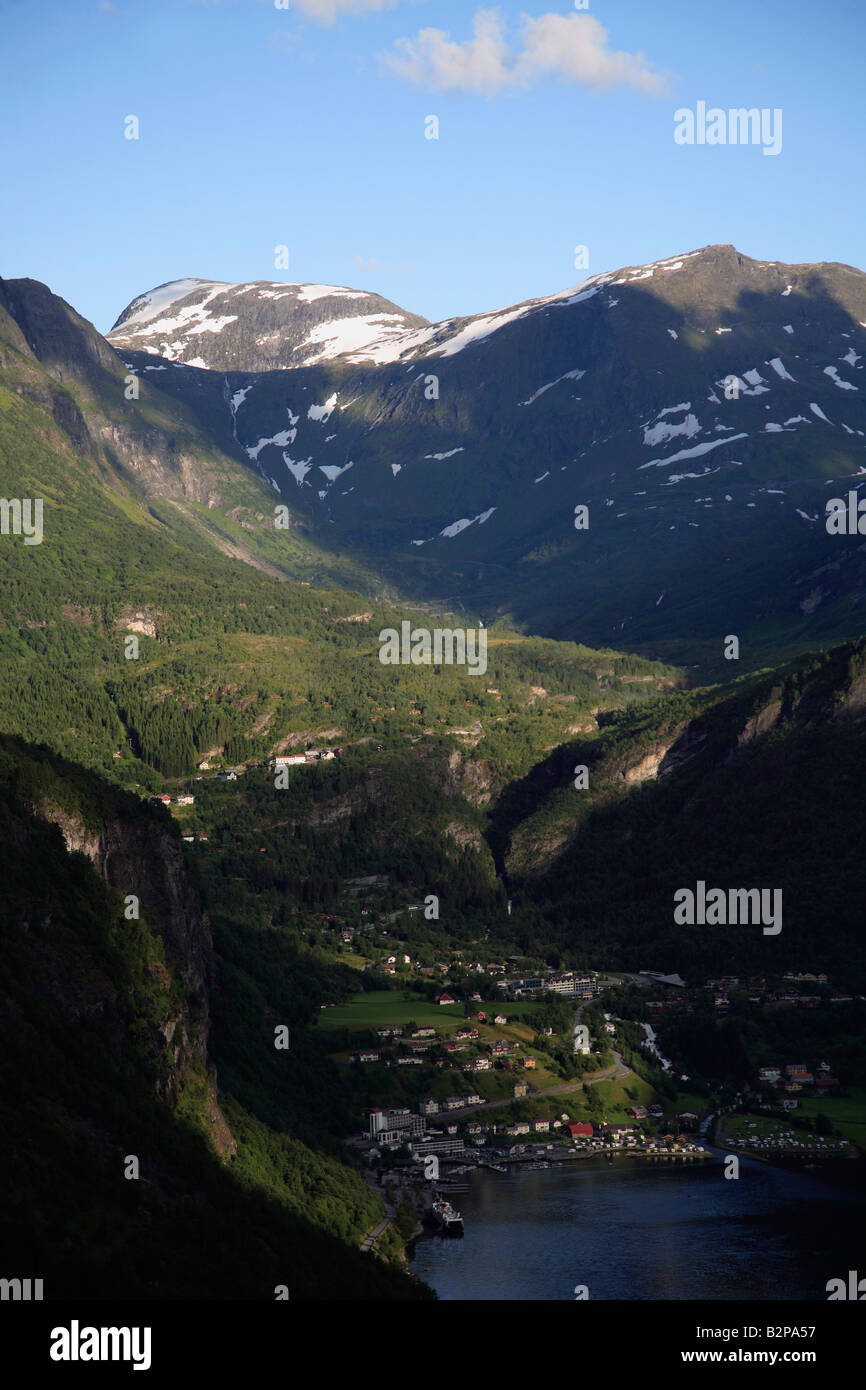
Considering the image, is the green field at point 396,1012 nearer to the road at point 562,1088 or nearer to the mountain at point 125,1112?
the road at point 562,1088

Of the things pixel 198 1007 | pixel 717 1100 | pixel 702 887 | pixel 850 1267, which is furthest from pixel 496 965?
pixel 850 1267

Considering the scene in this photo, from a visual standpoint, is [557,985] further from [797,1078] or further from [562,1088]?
[562,1088]

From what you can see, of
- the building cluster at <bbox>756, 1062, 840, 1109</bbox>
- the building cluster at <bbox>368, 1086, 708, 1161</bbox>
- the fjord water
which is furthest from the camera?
the building cluster at <bbox>756, 1062, 840, 1109</bbox>

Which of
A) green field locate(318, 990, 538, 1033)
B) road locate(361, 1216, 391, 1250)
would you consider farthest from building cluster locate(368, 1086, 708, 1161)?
road locate(361, 1216, 391, 1250)

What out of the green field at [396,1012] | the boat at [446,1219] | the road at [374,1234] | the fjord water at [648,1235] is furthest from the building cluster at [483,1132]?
the road at [374,1234]

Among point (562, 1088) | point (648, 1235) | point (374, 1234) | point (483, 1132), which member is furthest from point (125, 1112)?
point (562, 1088)

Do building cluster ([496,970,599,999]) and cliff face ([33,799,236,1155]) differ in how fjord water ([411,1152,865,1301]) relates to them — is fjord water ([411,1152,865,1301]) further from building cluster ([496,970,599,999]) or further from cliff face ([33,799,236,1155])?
building cluster ([496,970,599,999])
